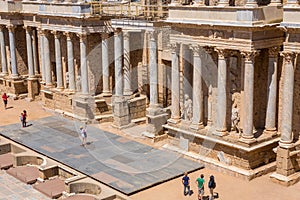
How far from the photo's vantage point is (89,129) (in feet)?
89.1

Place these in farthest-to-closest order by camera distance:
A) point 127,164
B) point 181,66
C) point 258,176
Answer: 1. point 181,66
2. point 127,164
3. point 258,176

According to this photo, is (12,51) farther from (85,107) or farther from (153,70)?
(153,70)

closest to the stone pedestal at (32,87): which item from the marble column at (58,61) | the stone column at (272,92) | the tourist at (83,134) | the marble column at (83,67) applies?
the marble column at (58,61)

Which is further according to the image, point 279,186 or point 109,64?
point 109,64

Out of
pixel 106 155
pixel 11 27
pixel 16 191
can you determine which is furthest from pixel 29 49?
pixel 16 191

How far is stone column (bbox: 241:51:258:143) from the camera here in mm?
19688

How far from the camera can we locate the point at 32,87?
34.4m

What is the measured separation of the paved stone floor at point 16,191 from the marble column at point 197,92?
739 cm

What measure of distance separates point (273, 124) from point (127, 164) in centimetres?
650

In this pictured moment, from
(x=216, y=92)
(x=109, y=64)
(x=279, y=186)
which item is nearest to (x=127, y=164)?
(x=216, y=92)

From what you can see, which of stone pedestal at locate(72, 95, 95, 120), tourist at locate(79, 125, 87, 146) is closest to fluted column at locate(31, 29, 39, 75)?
stone pedestal at locate(72, 95, 95, 120)

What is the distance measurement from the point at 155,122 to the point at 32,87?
1290 cm

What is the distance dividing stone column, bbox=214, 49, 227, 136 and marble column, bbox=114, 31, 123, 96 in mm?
7682

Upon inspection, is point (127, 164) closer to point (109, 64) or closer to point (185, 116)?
point (185, 116)
